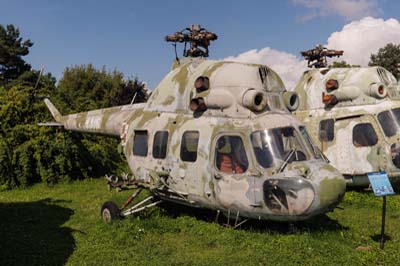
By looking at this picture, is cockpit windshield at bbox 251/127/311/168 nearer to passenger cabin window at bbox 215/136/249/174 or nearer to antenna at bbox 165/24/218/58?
passenger cabin window at bbox 215/136/249/174

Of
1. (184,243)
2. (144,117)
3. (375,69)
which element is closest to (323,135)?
(375,69)

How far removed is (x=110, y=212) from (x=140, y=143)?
179 cm

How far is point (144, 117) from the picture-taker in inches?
391

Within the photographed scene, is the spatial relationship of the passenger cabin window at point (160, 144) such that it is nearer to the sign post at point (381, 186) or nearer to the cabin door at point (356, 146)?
the sign post at point (381, 186)

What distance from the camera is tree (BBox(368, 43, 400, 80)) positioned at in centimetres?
4947

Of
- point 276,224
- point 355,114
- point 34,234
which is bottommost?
point 34,234

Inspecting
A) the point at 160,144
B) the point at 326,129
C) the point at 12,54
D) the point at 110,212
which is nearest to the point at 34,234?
the point at 110,212

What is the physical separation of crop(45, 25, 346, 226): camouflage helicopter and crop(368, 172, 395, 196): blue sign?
0.60 meters

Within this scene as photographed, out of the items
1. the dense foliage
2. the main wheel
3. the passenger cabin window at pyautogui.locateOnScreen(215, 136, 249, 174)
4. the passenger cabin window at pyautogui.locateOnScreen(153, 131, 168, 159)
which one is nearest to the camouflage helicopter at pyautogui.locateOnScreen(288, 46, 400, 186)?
the passenger cabin window at pyautogui.locateOnScreen(215, 136, 249, 174)

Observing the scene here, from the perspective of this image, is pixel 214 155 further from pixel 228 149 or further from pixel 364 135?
pixel 364 135

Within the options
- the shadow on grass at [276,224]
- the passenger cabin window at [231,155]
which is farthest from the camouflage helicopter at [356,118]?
the passenger cabin window at [231,155]

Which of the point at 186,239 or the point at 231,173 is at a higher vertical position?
the point at 231,173

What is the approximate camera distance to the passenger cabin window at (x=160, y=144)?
897 centimetres

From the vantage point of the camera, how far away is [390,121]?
11.7 metres
